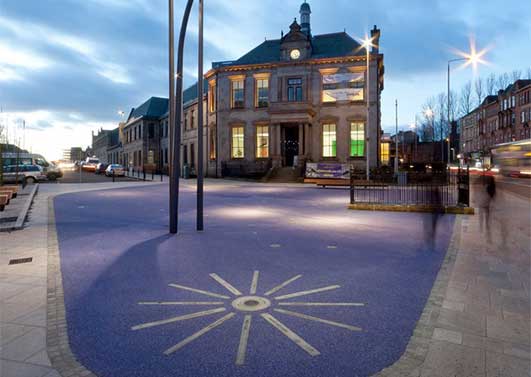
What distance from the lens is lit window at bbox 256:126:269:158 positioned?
3945 centimetres

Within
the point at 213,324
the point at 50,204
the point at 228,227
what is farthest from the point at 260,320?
the point at 50,204

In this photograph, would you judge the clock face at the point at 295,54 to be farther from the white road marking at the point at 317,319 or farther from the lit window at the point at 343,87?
the white road marking at the point at 317,319

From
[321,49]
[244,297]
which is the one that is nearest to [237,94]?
[321,49]

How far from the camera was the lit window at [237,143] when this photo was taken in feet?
133

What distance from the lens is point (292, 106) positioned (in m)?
36.6

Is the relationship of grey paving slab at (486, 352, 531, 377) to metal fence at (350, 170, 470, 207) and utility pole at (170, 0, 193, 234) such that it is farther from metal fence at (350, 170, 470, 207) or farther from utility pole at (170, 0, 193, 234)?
metal fence at (350, 170, 470, 207)

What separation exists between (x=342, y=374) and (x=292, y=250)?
4863 mm

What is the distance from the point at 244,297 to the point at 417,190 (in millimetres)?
11837

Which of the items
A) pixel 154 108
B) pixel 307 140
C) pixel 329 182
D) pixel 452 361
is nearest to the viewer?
pixel 452 361

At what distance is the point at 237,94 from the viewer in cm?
4084

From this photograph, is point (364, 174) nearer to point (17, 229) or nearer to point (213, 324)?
point (17, 229)

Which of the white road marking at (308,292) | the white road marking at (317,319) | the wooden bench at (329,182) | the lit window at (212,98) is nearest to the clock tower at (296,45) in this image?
the lit window at (212,98)

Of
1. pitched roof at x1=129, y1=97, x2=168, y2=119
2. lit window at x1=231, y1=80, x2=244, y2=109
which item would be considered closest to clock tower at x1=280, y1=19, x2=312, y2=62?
lit window at x1=231, y1=80, x2=244, y2=109

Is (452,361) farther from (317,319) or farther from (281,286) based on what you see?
(281,286)
